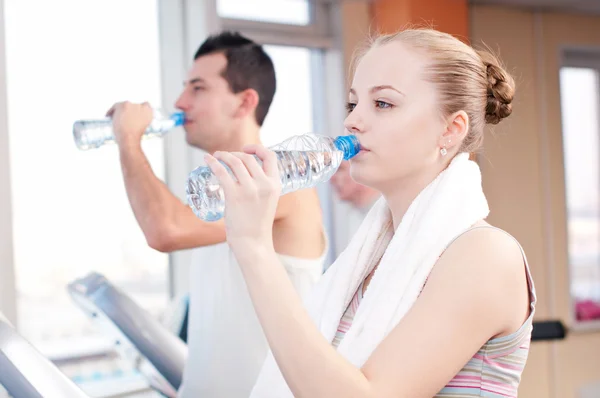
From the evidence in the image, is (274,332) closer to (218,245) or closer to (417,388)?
(417,388)

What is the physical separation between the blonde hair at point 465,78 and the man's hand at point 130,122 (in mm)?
629

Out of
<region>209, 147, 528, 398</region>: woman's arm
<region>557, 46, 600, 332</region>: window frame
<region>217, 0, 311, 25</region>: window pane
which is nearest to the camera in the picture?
<region>209, 147, 528, 398</region>: woman's arm

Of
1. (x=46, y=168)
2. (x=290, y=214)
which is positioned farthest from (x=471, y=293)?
(x=46, y=168)

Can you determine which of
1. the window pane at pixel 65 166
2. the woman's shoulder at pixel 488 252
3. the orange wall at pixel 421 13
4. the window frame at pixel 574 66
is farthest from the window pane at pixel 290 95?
the woman's shoulder at pixel 488 252

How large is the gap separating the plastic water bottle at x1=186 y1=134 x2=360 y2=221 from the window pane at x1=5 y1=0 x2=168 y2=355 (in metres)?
1.66

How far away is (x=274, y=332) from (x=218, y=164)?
0.19 m

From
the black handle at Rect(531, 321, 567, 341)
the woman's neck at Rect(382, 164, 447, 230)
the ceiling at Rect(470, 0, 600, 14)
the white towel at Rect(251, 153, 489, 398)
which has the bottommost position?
the black handle at Rect(531, 321, 567, 341)

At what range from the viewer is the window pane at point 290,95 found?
3027 millimetres

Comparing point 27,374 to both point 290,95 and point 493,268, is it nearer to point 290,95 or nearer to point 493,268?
point 493,268

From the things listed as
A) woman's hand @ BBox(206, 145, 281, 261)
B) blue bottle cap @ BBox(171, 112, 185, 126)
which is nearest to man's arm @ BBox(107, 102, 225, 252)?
blue bottle cap @ BBox(171, 112, 185, 126)

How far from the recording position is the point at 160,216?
1.39m

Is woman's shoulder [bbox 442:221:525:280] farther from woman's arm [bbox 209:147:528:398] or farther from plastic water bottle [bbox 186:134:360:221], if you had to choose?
plastic water bottle [bbox 186:134:360:221]

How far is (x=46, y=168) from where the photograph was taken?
251cm

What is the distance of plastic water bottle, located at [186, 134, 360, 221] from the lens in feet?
2.97
